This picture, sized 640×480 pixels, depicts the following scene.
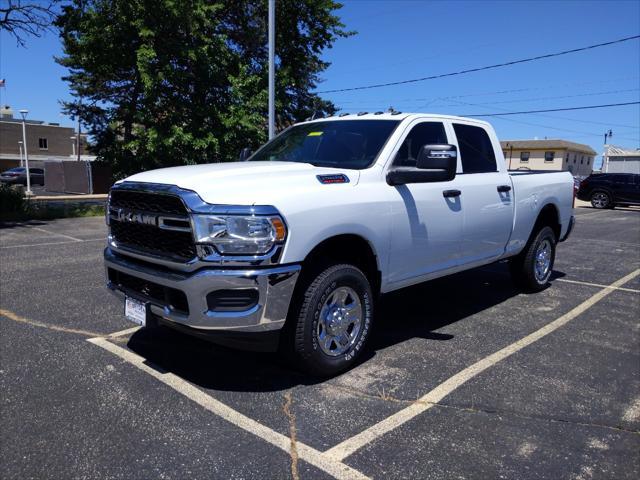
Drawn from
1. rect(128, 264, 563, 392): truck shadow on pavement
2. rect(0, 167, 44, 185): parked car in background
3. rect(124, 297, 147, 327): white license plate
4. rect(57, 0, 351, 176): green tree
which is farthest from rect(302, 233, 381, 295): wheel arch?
rect(0, 167, 44, 185): parked car in background

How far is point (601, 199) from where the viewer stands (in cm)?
2477

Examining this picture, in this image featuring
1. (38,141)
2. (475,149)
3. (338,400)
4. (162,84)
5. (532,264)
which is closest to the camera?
(338,400)

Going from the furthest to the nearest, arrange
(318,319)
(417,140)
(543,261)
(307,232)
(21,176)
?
(21,176) → (543,261) → (417,140) → (318,319) → (307,232)

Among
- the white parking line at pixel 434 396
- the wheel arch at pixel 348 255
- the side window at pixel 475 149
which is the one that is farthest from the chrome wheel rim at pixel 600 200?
the wheel arch at pixel 348 255

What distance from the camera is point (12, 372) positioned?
3.75 m

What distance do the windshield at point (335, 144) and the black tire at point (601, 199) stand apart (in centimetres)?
2371

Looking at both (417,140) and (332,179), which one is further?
(417,140)

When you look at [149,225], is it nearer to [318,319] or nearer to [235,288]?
[235,288]

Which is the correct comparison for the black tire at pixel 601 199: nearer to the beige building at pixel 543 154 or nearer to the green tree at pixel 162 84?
the green tree at pixel 162 84

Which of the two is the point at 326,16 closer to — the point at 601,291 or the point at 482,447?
the point at 601,291

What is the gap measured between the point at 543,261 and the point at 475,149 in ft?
7.04

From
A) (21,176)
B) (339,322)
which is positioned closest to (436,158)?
(339,322)

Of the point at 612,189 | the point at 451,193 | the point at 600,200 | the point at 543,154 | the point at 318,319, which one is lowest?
the point at 600,200

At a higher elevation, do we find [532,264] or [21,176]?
[21,176]
